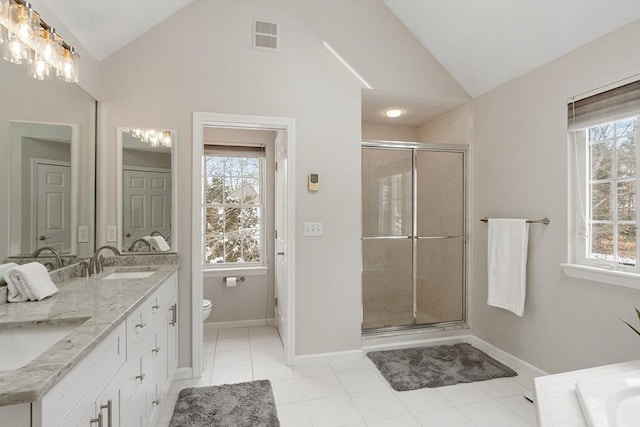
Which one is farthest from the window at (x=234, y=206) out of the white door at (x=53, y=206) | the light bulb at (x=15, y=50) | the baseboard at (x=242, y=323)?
the light bulb at (x=15, y=50)

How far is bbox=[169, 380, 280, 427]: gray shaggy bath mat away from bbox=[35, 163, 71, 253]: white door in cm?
127

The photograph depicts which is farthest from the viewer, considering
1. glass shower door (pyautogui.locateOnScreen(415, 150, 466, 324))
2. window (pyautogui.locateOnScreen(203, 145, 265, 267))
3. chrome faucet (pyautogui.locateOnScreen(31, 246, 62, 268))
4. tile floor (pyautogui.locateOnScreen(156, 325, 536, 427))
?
window (pyautogui.locateOnScreen(203, 145, 265, 267))

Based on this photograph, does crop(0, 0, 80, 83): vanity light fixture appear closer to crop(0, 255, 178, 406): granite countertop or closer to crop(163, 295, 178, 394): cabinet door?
crop(0, 255, 178, 406): granite countertop

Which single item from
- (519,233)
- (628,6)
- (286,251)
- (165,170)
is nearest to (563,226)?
(519,233)

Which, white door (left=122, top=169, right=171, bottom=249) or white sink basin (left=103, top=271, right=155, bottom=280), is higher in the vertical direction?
white door (left=122, top=169, right=171, bottom=249)

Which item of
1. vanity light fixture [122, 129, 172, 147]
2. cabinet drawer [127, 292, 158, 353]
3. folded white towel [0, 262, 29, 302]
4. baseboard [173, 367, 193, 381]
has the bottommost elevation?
baseboard [173, 367, 193, 381]

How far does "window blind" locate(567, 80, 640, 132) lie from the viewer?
1954mm

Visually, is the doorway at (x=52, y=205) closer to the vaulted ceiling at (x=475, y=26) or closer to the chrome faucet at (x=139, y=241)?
the chrome faucet at (x=139, y=241)

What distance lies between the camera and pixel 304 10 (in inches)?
110

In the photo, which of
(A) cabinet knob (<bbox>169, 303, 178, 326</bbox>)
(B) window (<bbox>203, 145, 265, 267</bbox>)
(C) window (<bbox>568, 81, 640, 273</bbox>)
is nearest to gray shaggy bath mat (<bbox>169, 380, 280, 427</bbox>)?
(A) cabinet knob (<bbox>169, 303, 178, 326</bbox>)

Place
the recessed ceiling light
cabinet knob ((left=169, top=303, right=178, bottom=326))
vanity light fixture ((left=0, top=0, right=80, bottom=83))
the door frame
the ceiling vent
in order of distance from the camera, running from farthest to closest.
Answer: the recessed ceiling light
the ceiling vent
the door frame
cabinet knob ((left=169, top=303, right=178, bottom=326))
vanity light fixture ((left=0, top=0, right=80, bottom=83))

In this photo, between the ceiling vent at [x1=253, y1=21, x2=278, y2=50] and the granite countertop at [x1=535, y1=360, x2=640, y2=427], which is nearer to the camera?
the granite countertop at [x1=535, y1=360, x2=640, y2=427]

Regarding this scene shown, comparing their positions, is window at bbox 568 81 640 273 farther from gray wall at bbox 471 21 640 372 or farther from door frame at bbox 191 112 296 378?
door frame at bbox 191 112 296 378

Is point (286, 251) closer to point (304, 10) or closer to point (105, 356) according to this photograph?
point (105, 356)
